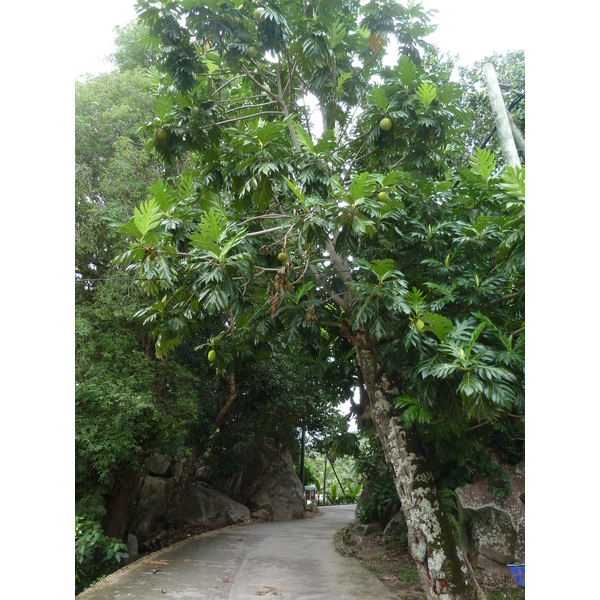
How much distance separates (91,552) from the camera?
19.0 ft

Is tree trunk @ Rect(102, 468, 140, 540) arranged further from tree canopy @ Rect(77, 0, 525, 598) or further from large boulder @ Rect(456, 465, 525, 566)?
large boulder @ Rect(456, 465, 525, 566)

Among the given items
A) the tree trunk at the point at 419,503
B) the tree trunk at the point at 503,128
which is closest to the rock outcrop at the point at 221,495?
the tree trunk at the point at 419,503

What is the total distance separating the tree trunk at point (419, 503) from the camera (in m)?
3.63

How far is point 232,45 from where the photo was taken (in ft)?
13.2

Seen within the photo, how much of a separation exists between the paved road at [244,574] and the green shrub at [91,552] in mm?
320

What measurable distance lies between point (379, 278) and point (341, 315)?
55.0 inches

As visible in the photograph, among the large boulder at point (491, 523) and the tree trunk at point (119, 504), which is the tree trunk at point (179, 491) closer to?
the tree trunk at point (119, 504)

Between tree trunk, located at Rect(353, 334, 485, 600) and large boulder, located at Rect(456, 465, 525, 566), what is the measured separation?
2.75 metres

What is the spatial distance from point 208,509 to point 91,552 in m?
5.82

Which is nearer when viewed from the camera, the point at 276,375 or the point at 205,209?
the point at 205,209

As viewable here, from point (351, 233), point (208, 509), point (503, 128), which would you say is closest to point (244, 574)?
point (351, 233)
